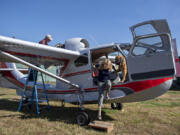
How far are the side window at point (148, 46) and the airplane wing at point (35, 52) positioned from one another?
239cm

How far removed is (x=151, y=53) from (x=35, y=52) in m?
4.10

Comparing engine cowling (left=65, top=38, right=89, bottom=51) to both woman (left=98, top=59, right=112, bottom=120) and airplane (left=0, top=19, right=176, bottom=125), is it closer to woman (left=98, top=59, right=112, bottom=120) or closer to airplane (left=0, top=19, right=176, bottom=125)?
airplane (left=0, top=19, right=176, bottom=125)

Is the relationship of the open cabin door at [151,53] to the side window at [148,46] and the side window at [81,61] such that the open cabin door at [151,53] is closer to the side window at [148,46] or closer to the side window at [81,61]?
the side window at [148,46]

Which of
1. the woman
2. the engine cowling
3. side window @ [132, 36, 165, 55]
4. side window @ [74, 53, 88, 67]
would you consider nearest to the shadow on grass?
the woman

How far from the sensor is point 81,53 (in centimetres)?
579

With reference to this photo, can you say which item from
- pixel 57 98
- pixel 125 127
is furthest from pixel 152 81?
pixel 57 98

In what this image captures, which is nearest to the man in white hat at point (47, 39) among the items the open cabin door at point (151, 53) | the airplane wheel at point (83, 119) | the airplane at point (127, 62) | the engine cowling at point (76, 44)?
the engine cowling at point (76, 44)

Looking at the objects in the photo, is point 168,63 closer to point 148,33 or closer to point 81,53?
point 148,33

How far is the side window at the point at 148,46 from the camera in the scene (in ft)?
13.8

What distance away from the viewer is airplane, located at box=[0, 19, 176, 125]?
4.09m

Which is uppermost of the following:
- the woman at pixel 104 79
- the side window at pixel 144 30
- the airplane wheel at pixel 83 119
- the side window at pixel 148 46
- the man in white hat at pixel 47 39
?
the man in white hat at pixel 47 39

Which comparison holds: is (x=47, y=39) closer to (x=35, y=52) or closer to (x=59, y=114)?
(x=35, y=52)

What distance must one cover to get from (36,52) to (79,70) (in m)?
1.80

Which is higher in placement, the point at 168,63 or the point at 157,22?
the point at 157,22
